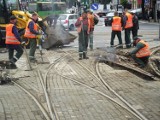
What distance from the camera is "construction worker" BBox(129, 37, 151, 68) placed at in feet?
47.5

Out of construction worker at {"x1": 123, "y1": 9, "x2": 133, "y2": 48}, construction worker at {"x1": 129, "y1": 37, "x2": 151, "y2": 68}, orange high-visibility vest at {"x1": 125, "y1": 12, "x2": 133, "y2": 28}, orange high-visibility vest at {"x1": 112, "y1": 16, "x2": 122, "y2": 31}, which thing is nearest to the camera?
construction worker at {"x1": 129, "y1": 37, "x2": 151, "y2": 68}

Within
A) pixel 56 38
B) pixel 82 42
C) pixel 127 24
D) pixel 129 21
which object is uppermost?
pixel 129 21

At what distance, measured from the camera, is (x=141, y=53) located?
1466 cm

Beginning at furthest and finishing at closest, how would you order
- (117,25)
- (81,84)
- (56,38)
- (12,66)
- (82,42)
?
(56,38) < (117,25) < (82,42) < (12,66) < (81,84)

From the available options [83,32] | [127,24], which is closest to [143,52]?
[83,32]

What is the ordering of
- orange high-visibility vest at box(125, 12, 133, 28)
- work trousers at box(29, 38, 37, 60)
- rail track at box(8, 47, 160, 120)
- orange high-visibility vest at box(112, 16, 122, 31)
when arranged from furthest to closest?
orange high-visibility vest at box(125, 12, 133, 28), orange high-visibility vest at box(112, 16, 122, 31), work trousers at box(29, 38, 37, 60), rail track at box(8, 47, 160, 120)

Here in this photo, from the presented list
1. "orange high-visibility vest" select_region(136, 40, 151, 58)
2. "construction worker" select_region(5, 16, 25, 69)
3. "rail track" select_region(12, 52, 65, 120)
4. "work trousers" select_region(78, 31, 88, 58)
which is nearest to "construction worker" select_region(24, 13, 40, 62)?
"construction worker" select_region(5, 16, 25, 69)

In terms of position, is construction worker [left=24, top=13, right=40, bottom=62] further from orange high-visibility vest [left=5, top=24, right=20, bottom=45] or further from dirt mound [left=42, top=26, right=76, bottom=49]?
dirt mound [left=42, top=26, right=76, bottom=49]

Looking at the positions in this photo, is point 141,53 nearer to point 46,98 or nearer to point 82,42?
point 82,42

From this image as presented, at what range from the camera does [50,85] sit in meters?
11.2

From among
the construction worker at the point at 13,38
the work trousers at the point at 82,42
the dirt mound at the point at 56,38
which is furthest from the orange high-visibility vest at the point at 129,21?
the construction worker at the point at 13,38

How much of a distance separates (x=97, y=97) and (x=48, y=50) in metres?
11.3

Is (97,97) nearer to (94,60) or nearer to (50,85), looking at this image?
(50,85)

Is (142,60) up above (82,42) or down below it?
below
